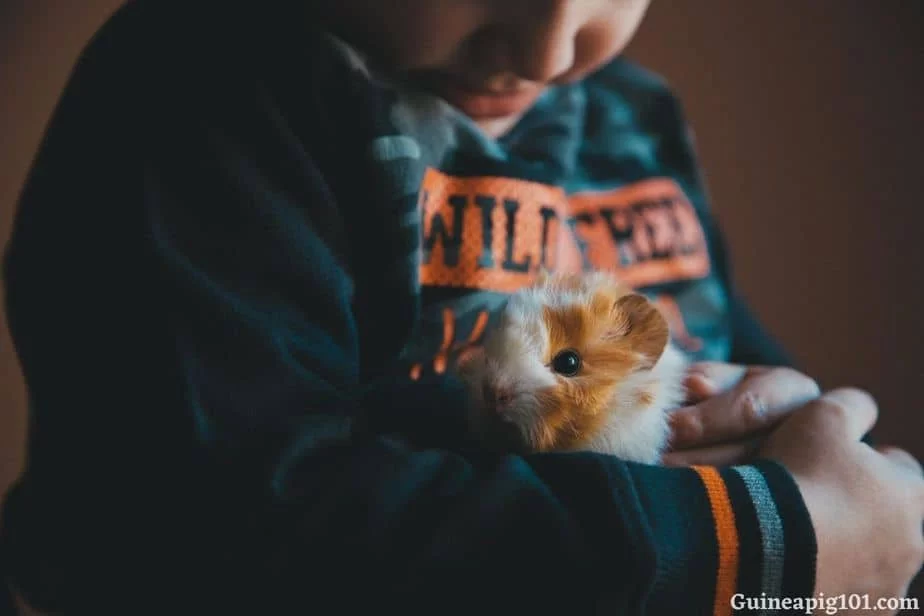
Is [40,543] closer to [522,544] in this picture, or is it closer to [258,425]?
[258,425]

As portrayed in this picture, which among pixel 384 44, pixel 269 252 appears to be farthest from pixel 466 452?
pixel 384 44

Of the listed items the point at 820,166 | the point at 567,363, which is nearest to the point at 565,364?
the point at 567,363

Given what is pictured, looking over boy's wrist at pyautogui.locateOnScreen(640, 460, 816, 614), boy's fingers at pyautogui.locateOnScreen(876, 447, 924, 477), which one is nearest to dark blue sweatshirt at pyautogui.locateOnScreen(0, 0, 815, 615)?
boy's wrist at pyautogui.locateOnScreen(640, 460, 816, 614)

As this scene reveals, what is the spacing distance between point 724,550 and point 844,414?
0.18m

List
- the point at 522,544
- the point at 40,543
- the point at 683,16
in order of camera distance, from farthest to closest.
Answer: the point at 683,16
the point at 40,543
the point at 522,544

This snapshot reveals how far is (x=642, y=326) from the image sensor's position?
454 millimetres

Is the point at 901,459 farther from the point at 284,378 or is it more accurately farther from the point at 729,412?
the point at 284,378

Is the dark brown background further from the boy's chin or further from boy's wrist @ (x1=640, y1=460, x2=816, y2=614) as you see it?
boy's wrist @ (x1=640, y1=460, x2=816, y2=614)

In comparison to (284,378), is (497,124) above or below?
above

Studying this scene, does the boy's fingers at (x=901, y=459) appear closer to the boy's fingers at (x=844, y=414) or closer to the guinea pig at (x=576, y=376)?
the boy's fingers at (x=844, y=414)

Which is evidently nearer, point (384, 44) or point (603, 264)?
point (384, 44)

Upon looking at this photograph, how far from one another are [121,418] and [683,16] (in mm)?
921

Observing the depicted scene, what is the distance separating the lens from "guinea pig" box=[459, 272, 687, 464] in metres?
0.44

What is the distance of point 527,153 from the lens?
24.9 inches
